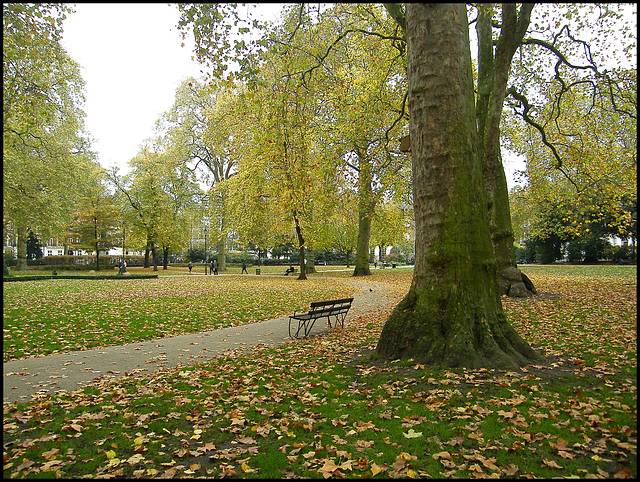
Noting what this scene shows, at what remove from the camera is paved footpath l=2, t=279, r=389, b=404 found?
5.64 m

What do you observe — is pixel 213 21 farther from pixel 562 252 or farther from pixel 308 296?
pixel 562 252

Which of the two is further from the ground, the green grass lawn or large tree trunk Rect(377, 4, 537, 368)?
large tree trunk Rect(377, 4, 537, 368)

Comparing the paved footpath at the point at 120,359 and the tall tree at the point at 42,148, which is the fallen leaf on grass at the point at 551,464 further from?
the tall tree at the point at 42,148

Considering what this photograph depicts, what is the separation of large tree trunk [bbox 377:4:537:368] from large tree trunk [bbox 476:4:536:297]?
5637 mm

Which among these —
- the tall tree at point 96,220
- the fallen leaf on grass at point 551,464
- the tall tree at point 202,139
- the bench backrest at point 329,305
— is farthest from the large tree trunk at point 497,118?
the tall tree at point 96,220

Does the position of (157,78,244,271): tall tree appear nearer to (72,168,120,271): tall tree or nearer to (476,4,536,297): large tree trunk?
(72,168,120,271): tall tree

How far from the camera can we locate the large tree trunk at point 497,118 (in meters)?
11.5

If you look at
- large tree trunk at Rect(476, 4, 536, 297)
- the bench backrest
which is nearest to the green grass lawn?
the bench backrest

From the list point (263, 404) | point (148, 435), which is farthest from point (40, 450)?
point (263, 404)

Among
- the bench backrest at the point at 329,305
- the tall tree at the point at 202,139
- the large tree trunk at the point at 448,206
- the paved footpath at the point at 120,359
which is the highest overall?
the tall tree at the point at 202,139

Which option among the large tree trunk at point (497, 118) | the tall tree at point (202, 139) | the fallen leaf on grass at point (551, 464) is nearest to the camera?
the fallen leaf on grass at point (551, 464)

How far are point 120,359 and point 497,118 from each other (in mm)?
11913

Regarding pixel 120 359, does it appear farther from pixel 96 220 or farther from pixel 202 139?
pixel 96 220

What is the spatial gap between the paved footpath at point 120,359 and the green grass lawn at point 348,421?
51 centimetres
